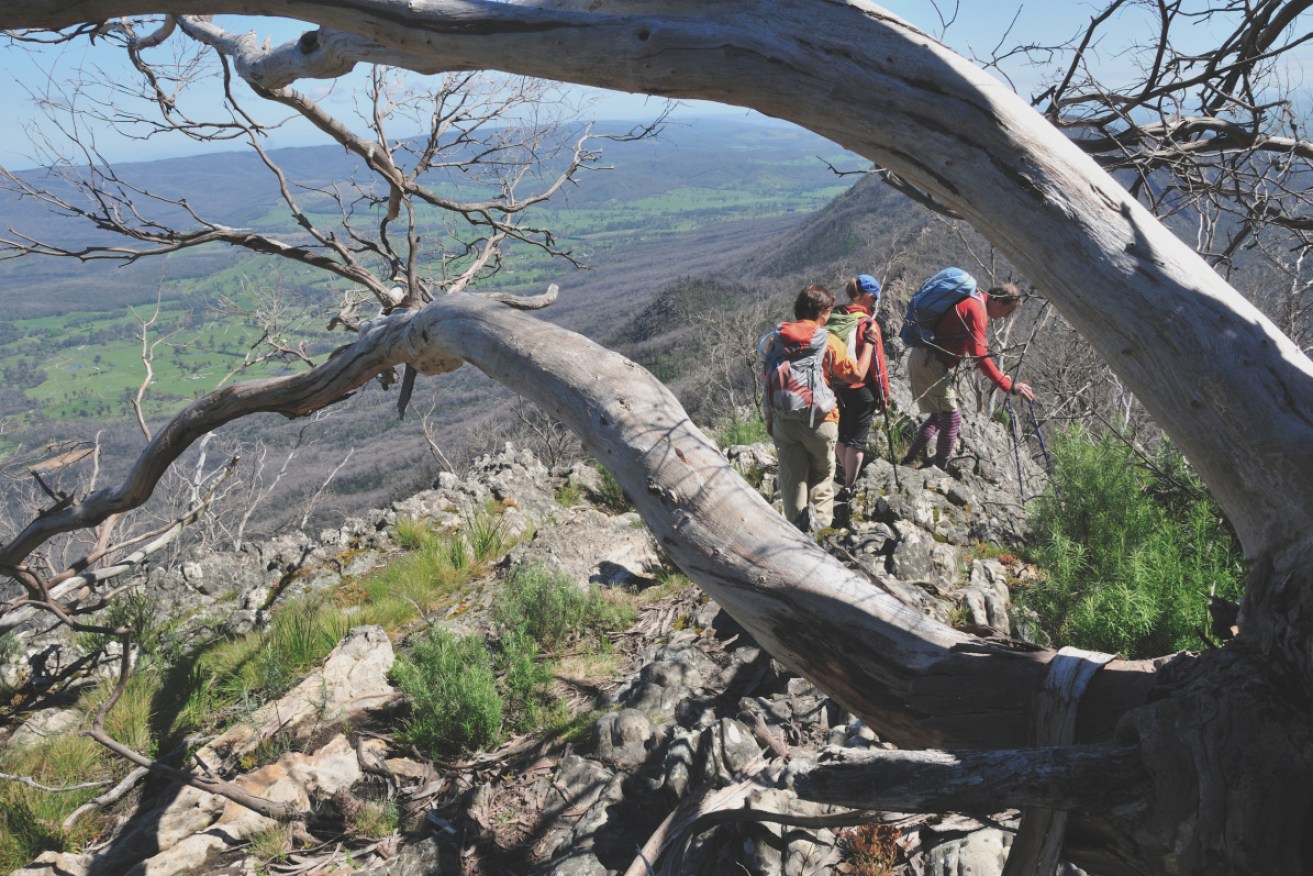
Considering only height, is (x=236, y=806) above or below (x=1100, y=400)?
below

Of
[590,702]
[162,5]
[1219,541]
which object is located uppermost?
[162,5]

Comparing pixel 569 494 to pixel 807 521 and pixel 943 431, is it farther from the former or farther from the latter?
pixel 943 431

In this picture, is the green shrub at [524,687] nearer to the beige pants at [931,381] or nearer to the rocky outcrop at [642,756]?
the rocky outcrop at [642,756]

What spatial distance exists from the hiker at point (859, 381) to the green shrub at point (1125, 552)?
1196 millimetres

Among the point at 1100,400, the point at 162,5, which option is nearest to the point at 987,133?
the point at 162,5

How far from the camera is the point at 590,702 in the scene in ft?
12.7

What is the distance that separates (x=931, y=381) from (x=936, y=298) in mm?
694

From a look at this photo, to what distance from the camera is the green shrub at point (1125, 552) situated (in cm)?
284

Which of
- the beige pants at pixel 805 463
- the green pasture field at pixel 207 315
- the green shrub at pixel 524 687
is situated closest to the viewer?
the green shrub at pixel 524 687

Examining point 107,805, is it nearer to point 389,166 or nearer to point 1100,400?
point 389,166

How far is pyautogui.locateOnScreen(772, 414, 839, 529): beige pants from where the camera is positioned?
15.2ft

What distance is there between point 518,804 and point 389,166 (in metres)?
3.72

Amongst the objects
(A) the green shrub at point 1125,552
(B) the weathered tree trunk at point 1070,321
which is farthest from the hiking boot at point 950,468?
(B) the weathered tree trunk at point 1070,321

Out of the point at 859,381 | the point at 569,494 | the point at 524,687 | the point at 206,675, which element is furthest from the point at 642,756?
the point at 569,494
